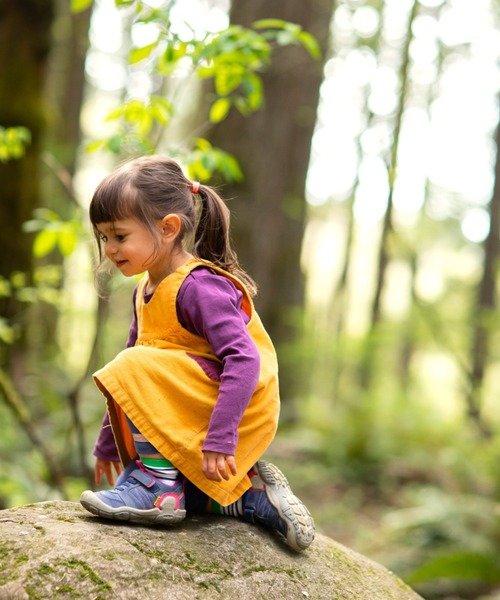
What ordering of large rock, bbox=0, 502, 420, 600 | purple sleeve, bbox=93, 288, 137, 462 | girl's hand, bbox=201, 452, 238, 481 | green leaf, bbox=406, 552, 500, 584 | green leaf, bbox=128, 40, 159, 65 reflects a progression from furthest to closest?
green leaf, bbox=406, 552, 500, 584 → green leaf, bbox=128, 40, 159, 65 → purple sleeve, bbox=93, 288, 137, 462 → girl's hand, bbox=201, 452, 238, 481 → large rock, bbox=0, 502, 420, 600

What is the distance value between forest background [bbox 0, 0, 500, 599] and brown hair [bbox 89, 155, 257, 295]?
1.06 m

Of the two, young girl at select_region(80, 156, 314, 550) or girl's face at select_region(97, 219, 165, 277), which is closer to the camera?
young girl at select_region(80, 156, 314, 550)

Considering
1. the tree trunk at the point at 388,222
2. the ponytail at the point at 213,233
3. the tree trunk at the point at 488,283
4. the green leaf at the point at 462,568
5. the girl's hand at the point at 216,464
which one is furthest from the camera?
the tree trunk at the point at 488,283

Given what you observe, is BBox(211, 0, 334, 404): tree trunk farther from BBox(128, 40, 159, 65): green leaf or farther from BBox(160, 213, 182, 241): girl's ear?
BBox(160, 213, 182, 241): girl's ear

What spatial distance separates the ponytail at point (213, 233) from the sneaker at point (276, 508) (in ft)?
2.35

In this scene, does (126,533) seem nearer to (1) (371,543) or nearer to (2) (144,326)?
(2) (144,326)

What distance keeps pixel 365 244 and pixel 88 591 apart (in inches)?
1315

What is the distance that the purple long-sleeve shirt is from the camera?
265 centimetres

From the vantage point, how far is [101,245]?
314 cm

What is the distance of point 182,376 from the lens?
110 inches

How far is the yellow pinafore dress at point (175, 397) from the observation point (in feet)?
9.04

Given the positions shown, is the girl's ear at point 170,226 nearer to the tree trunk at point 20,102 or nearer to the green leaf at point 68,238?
the green leaf at point 68,238

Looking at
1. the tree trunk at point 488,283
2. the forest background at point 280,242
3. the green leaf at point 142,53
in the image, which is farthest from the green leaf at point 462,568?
the tree trunk at point 488,283

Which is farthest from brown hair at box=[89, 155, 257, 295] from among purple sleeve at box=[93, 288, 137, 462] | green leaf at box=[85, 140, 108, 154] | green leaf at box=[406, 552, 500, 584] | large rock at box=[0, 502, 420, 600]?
green leaf at box=[406, 552, 500, 584]
